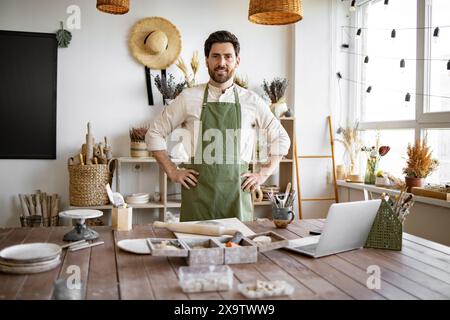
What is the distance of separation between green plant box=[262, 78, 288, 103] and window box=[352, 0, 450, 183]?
92 centimetres

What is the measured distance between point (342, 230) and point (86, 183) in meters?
2.97

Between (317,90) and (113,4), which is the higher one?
(113,4)

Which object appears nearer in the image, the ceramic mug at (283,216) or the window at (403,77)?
the ceramic mug at (283,216)

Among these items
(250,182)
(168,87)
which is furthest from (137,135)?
(250,182)

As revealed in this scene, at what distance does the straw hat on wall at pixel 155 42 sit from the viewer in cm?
468

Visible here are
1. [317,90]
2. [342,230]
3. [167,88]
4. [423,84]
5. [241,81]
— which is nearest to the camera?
[342,230]

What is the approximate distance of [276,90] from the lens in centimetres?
485

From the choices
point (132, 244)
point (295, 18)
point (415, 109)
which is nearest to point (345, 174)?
point (415, 109)

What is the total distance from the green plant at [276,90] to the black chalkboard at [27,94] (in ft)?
7.38

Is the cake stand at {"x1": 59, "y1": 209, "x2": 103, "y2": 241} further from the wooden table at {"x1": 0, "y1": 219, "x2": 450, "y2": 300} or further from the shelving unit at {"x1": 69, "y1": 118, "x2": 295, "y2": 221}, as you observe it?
the shelving unit at {"x1": 69, "y1": 118, "x2": 295, "y2": 221}

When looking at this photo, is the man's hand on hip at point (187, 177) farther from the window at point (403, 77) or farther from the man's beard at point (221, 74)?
the window at point (403, 77)

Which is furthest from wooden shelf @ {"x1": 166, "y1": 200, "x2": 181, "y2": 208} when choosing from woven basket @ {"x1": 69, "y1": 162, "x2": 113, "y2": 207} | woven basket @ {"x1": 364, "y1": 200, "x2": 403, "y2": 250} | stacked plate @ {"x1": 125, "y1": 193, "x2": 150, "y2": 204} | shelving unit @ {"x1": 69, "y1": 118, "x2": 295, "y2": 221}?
woven basket @ {"x1": 364, "y1": 200, "x2": 403, "y2": 250}

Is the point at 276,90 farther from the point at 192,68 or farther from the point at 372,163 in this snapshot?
the point at 372,163

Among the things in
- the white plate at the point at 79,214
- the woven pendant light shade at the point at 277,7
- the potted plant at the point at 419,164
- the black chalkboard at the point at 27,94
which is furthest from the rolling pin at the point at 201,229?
the black chalkboard at the point at 27,94
